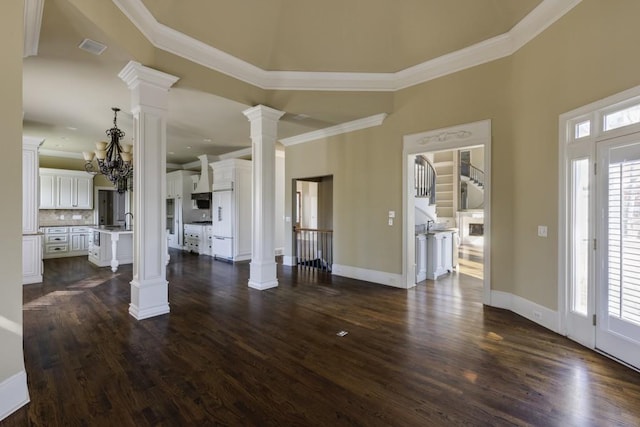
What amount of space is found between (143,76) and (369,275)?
471cm

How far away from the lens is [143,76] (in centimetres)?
355

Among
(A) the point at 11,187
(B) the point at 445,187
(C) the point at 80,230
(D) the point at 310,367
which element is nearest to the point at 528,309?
(D) the point at 310,367

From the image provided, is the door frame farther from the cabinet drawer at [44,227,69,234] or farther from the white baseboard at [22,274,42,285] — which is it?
the cabinet drawer at [44,227,69,234]

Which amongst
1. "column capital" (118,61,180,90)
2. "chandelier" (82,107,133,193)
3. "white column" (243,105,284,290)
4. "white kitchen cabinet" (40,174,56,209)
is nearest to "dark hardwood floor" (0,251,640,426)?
"white column" (243,105,284,290)

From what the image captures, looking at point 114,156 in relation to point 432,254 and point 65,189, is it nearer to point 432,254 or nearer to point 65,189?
point 65,189

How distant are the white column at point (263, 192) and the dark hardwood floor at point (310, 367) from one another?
68 cm

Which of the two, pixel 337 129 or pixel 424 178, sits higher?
pixel 337 129

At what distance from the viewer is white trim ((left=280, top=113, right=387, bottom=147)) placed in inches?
216

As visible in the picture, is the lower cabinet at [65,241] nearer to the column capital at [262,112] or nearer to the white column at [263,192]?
the white column at [263,192]

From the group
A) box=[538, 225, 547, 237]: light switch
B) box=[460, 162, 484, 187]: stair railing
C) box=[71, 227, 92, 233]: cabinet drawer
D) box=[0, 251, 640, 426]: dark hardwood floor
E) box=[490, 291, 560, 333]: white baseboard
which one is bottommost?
box=[0, 251, 640, 426]: dark hardwood floor

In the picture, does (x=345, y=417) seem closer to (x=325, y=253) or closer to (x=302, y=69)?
(x=302, y=69)

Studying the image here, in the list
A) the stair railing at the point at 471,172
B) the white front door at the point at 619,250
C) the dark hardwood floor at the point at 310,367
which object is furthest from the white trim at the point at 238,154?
the stair railing at the point at 471,172

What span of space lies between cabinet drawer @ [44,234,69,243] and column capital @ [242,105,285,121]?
7284 mm

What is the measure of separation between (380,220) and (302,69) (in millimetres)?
2951
